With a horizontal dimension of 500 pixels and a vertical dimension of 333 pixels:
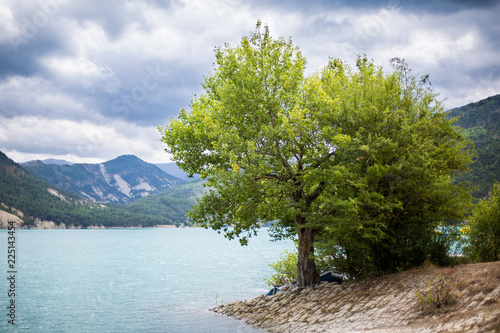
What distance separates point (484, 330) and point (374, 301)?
7.19 metres

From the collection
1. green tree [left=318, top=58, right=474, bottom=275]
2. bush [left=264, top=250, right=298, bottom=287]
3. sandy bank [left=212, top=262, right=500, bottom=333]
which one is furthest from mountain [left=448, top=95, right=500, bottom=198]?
sandy bank [left=212, top=262, right=500, bottom=333]

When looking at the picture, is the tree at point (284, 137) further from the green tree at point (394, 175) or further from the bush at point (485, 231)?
the bush at point (485, 231)

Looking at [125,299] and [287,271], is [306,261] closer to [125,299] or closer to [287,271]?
[287,271]

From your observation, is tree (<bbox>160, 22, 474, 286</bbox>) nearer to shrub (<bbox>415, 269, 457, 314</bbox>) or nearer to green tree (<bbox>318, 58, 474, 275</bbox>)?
green tree (<bbox>318, 58, 474, 275</bbox>)

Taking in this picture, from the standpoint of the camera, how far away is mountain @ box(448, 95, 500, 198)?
362 feet

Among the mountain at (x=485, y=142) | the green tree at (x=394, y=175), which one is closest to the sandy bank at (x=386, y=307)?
the green tree at (x=394, y=175)

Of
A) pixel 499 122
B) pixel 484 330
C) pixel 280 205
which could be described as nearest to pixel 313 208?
pixel 280 205

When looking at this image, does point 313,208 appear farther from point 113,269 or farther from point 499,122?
point 499,122

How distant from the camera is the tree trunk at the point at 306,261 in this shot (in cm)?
2383

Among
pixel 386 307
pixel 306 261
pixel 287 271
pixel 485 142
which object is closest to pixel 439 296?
pixel 386 307

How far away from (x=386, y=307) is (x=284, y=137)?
9815mm

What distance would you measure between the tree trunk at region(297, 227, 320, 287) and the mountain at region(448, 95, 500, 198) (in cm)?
5832

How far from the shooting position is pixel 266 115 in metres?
23.3

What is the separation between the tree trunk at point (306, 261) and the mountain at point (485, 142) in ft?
191
